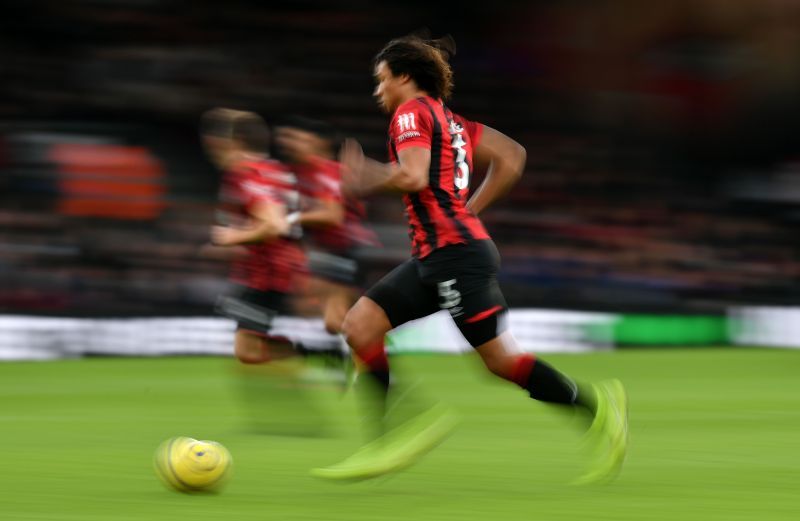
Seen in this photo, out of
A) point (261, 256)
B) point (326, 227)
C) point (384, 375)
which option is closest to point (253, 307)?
point (261, 256)

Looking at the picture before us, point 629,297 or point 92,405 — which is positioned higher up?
point 629,297

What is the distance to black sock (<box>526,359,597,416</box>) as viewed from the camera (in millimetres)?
6184

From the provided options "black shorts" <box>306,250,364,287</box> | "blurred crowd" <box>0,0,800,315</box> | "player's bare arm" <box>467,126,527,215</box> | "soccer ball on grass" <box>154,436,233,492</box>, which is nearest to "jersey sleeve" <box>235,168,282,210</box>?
"black shorts" <box>306,250,364,287</box>

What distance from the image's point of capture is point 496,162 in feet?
21.8

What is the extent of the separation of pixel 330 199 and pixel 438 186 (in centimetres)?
352

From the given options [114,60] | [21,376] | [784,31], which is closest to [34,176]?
[114,60]

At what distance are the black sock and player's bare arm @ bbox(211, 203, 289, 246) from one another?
8.47 ft

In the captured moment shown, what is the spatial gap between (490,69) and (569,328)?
4.42m

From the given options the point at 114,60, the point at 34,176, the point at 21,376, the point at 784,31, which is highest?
the point at 784,31

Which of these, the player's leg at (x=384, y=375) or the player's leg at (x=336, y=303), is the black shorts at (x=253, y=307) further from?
the player's leg at (x=384, y=375)

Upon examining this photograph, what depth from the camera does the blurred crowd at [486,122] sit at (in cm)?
1603

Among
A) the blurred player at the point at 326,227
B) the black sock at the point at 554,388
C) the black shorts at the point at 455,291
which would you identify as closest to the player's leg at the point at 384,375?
the black shorts at the point at 455,291

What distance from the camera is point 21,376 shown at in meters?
12.8

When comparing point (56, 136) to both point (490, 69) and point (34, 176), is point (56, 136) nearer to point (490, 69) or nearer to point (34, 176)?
point (34, 176)
